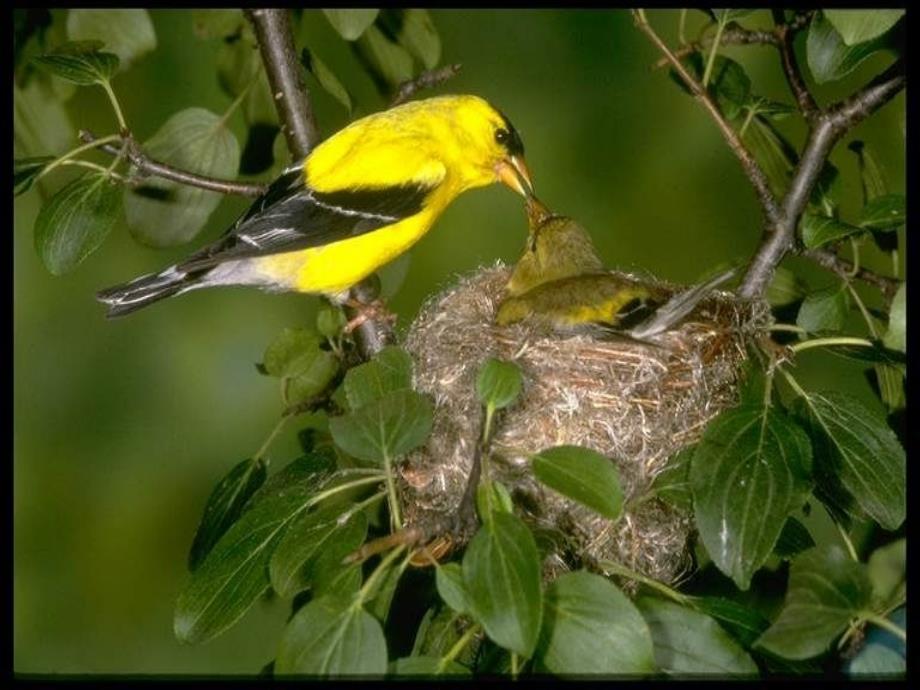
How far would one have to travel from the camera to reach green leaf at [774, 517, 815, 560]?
1.43 meters

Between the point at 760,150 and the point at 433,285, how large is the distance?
1.23 meters

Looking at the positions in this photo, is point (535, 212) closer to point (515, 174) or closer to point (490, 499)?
point (515, 174)

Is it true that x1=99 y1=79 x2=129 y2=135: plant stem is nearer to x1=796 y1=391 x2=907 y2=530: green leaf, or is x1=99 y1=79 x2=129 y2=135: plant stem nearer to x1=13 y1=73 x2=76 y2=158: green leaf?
x1=13 y1=73 x2=76 y2=158: green leaf

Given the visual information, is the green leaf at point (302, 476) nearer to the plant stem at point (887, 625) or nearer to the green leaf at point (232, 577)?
the green leaf at point (232, 577)

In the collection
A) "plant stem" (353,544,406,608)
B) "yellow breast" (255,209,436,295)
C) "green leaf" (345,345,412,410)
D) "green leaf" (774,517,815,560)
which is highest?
"yellow breast" (255,209,436,295)

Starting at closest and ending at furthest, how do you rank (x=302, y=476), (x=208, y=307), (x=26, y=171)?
(x=302, y=476)
(x=26, y=171)
(x=208, y=307)

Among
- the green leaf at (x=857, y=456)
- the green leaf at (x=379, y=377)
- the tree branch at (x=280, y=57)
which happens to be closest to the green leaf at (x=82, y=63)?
the tree branch at (x=280, y=57)

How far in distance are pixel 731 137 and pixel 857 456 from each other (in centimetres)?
44

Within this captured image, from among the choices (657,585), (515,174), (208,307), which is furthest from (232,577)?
(208,307)

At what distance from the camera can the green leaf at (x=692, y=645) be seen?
3.90ft

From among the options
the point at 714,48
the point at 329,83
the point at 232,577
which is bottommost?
the point at 232,577

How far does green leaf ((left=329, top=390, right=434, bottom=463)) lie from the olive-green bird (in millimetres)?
577

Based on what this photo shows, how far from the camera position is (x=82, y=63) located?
1593mm

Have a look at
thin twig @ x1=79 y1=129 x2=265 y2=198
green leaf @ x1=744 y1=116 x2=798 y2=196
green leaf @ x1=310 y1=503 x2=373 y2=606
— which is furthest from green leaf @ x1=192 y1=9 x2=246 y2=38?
green leaf @ x1=310 y1=503 x2=373 y2=606
